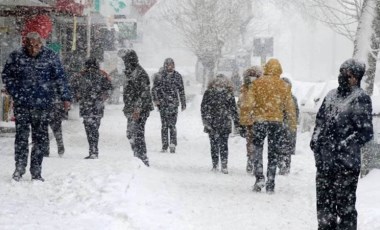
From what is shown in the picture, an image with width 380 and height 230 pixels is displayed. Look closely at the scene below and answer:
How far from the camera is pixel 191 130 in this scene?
65.1 ft

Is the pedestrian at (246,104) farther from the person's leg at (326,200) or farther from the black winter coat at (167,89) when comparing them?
the person's leg at (326,200)

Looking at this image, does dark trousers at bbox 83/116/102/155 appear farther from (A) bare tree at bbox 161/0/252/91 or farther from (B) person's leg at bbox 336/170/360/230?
(A) bare tree at bbox 161/0/252/91

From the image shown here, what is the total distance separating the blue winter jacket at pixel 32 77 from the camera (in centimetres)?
802

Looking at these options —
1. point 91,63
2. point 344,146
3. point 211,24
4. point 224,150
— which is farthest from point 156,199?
point 211,24

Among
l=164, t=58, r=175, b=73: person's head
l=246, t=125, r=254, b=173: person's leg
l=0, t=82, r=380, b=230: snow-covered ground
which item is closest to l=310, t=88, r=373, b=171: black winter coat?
l=0, t=82, r=380, b=230: snow-covered ground

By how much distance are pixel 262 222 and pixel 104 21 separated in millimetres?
23040

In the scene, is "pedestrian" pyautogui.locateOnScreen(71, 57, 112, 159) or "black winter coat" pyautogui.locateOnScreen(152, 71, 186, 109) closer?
"pedestrian" pyautogui.locateOnScreen(71, 57, 112, 159)

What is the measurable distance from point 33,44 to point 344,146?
4101 millimetres

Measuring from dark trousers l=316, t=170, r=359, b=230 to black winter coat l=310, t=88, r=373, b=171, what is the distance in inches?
3.1

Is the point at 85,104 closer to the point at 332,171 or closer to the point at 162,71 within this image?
the point at 162,71

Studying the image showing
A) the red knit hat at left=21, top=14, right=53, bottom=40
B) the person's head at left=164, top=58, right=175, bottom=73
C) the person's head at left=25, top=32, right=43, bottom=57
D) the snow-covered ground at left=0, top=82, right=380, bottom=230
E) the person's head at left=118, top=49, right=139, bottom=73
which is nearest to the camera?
the snow-covered ground at left=0, top=82, right=380, bottom=230

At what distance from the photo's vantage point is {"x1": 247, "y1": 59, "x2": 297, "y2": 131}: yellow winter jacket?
28.9ft

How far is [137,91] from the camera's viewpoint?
1065 centimetres

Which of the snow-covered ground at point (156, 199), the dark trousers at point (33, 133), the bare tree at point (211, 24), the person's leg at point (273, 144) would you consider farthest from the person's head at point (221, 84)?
the bare tree at point (211, 24)
